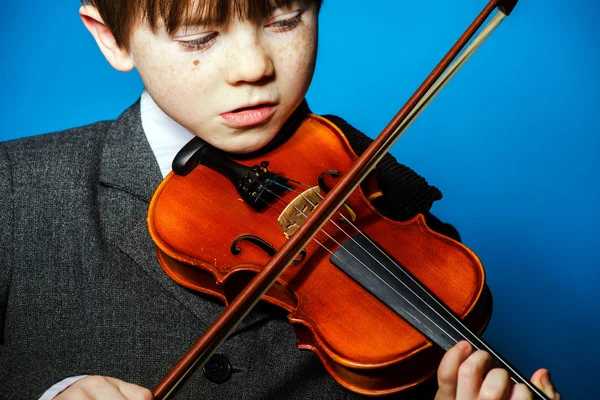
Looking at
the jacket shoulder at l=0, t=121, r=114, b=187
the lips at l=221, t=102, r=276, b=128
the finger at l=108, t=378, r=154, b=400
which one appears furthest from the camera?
the jacket shoulder at l=0, t=121, r=114, b=187

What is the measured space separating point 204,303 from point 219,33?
0.97ft

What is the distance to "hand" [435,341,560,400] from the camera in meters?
0.64

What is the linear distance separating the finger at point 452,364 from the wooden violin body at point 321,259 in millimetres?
38

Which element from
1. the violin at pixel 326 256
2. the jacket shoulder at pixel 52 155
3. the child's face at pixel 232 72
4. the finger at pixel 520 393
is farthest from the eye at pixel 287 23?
the finger at pixel 520 393

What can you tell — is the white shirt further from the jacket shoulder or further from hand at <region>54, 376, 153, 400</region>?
hand at <region>54, 376, 153, 400</region>

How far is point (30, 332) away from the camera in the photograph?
2.84ft

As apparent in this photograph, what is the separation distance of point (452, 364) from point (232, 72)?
35cm

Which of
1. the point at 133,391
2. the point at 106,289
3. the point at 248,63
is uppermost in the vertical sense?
the point at 248,63

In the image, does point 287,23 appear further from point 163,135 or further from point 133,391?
point 133,391

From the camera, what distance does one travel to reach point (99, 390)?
2.09 feet

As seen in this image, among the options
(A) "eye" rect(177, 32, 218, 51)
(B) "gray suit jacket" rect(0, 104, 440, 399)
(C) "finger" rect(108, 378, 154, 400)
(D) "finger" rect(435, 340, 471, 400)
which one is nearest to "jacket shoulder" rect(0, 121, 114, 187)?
(B) "gray suit jacket" rect(0, 104, 440, 399)

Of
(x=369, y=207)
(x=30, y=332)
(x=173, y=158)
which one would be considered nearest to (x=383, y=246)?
(x=369, y=207)

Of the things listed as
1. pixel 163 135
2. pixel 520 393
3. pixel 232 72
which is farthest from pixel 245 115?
pixel 520 393

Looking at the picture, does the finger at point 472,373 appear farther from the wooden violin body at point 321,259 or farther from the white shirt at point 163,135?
the white shirt at point 163,135
